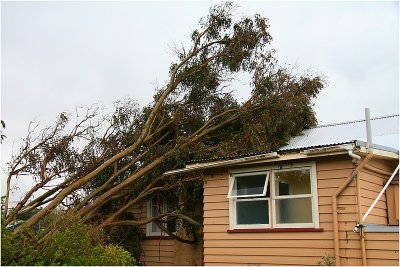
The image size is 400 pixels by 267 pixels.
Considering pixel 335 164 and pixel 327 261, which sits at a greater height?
pixel 335 164

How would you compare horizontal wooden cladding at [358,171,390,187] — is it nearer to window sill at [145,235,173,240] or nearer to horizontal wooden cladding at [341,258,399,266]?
horizontal wooden cladding at [341,258,399,266]

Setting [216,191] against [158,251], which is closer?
[216,191]

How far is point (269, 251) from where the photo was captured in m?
9.50

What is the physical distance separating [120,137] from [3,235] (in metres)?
7.92

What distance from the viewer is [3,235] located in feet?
23.6

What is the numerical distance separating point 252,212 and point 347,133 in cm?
537

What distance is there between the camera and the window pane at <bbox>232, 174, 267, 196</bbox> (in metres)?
10.1

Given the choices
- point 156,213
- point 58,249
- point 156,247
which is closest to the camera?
point 58,249

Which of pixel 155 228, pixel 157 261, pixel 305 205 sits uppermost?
pixel 305 205

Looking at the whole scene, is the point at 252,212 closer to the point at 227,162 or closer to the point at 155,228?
the point at 227,162

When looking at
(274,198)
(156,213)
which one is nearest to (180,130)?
(156,213)

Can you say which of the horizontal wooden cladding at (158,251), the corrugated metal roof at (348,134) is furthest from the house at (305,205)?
the horizontal wooden cladding at (158,251)

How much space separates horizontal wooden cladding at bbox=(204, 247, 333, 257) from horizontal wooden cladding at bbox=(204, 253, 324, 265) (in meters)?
0.06

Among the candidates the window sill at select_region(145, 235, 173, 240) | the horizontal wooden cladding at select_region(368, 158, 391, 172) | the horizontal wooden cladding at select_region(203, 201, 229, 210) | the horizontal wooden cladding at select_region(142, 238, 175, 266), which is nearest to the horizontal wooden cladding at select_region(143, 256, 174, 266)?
the horizontal wooden cladding at select_region(142, 238, 175, 266)
